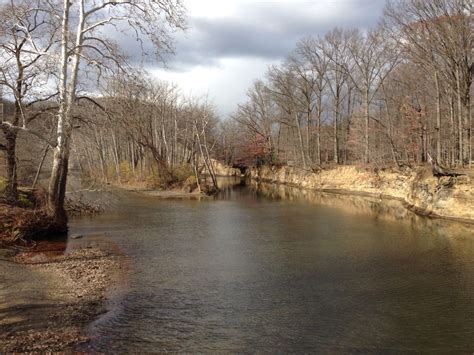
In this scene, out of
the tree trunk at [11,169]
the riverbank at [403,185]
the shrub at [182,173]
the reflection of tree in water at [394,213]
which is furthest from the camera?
the shrub at [182,173]

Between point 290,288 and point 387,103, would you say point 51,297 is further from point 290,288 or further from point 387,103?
point 387,103

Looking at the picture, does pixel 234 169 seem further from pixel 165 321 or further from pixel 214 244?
pixel 165 321

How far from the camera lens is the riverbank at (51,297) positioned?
742 cm

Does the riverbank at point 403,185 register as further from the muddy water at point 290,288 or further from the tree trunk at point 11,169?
the tree trunk at point 11,169

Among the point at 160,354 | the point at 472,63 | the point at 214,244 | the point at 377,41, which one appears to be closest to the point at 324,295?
the point at 160,354

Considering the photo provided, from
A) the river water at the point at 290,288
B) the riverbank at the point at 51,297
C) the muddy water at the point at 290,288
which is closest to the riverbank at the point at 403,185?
the muddy water at the point at 290,288

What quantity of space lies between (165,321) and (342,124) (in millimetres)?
51299

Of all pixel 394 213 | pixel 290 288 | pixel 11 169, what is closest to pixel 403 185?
pixel 394 213

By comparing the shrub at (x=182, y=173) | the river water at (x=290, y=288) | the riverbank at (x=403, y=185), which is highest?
the shrub at (x=182, y=173)

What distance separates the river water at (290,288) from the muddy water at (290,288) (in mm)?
33

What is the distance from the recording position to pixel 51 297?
31.0 ft

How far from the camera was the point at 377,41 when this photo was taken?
1657 inches

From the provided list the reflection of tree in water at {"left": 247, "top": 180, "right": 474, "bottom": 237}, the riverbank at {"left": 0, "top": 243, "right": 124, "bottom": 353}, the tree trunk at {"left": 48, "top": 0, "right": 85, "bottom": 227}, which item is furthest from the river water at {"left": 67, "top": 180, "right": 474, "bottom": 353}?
the tree trunk at {"left": 48, "top": 0, "right": 85, "bottom": 227}

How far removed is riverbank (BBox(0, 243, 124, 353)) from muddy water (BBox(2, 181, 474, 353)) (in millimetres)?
528
